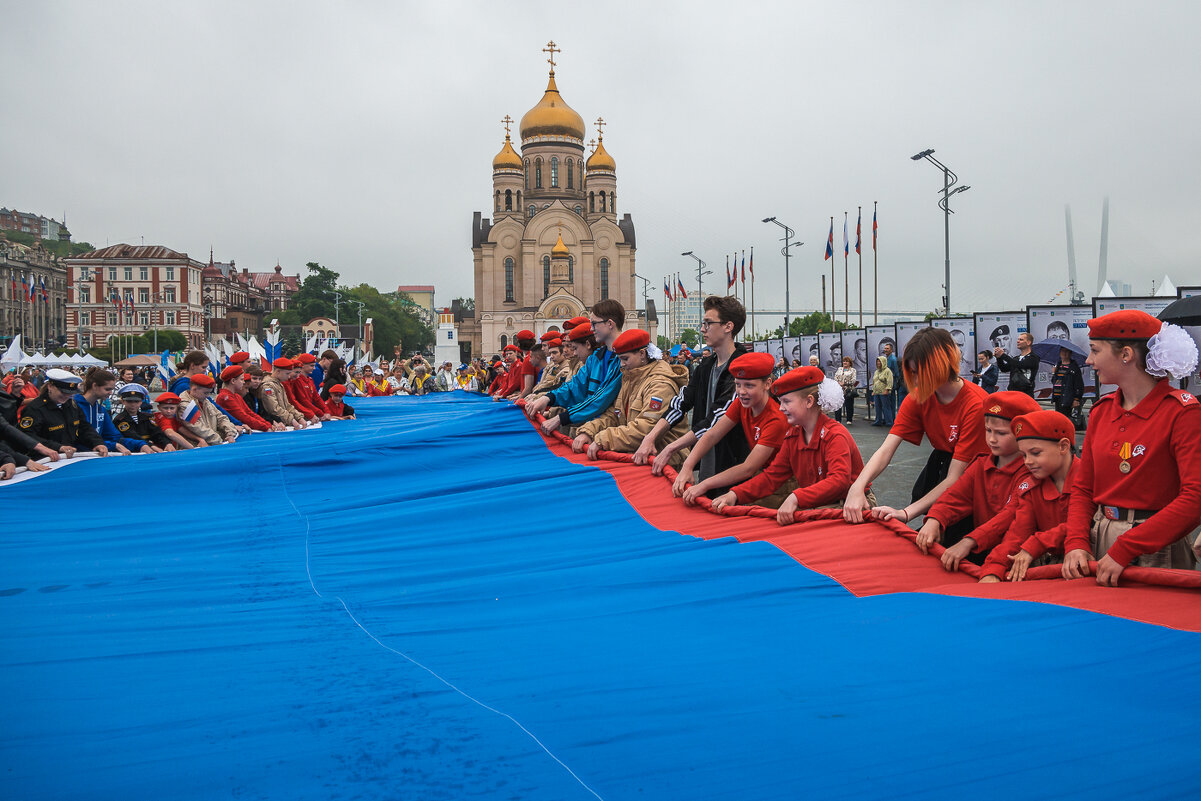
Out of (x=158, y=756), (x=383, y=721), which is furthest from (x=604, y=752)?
(x=158, y=756)

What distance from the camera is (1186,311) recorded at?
10.2 m

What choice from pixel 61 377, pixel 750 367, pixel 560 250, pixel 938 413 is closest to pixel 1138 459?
pixel 938 413

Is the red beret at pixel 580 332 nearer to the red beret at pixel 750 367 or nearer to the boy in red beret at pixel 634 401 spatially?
the boy in red beret at pixel 634 401

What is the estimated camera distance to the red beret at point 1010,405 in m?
3.76

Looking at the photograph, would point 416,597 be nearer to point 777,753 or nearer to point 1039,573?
point 777,753

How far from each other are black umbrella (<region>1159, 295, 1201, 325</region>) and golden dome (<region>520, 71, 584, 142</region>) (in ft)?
250

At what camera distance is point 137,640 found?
2994 millimetres

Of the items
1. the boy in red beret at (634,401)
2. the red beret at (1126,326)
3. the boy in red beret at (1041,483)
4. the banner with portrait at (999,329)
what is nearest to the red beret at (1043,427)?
the boy in red beret at (1041,483)

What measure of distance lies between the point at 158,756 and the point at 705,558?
80.2 inches

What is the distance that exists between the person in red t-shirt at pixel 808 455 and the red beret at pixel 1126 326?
4.12ft

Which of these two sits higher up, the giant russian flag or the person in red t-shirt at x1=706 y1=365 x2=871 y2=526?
the person in red t-shirt at x1=706 y1=365 x2=871 y2=526

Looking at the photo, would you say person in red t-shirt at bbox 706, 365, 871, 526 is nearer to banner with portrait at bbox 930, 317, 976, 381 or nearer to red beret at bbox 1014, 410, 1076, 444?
red beret at bbox 1014, 410, 1076, 444

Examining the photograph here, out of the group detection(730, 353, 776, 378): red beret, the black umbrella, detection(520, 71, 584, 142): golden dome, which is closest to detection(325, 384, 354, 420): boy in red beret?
detection(730, 353, 776, 378): red beret

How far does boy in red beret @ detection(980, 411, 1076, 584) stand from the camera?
3.50m
